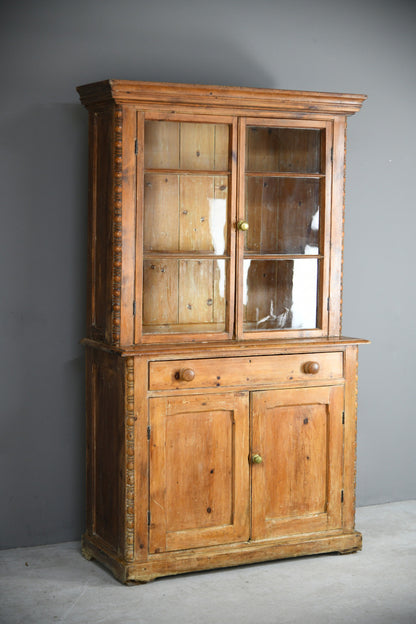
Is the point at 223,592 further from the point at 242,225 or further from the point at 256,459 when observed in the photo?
the point at 242,225

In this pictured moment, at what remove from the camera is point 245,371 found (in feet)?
11.5

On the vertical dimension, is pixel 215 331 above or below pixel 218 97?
below

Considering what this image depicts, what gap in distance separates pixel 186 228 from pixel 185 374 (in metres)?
0.66

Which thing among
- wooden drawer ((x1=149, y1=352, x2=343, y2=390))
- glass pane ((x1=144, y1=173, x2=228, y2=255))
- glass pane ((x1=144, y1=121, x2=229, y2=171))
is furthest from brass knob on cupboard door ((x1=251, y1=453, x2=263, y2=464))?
glass pane ((x1=144, y1=121, x2=229, y2=171))

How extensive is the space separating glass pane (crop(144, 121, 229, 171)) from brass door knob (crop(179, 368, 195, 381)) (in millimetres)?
866

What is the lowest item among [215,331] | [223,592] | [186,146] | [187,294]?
[223,592]

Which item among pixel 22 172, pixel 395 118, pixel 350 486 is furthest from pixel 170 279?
pixel 395 118

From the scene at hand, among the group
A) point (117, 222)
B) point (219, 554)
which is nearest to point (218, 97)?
point (117, 222)

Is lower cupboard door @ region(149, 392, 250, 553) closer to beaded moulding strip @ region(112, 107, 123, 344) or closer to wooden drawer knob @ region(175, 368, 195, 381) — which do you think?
wooden drawer knob @ region(175, 368, 195, 381)

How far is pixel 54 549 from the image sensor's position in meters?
3.71

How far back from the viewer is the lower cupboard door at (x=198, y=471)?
3.37m

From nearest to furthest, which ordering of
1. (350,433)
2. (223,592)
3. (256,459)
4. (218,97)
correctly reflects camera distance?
(223,592) < (218,97) < (256,459) < (350,433)

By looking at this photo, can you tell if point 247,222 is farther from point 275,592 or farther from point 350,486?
point 275,592

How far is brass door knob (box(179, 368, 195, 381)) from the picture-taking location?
335 cm
